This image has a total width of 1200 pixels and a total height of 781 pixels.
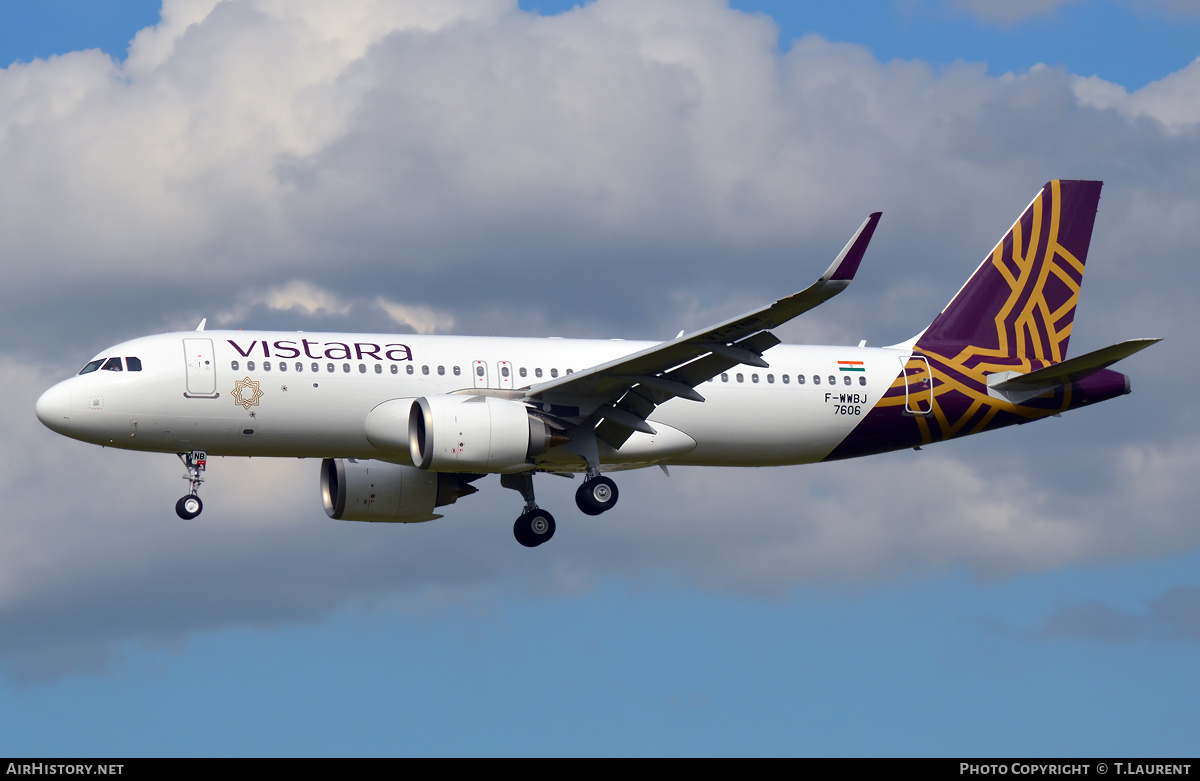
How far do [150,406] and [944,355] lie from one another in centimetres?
2172

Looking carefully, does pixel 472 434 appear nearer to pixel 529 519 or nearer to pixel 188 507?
pixel 529 519

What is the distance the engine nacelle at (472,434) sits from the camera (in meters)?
40.2

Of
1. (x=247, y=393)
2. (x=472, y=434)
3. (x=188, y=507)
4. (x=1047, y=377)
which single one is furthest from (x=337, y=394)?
(x=1047, y=377)

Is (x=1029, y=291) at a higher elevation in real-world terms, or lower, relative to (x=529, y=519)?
higher

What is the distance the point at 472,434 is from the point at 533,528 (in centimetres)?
656

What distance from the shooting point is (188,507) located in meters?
41.7
